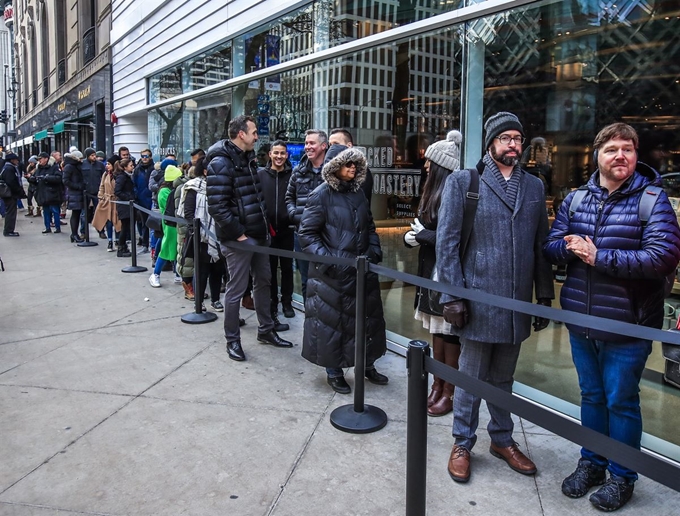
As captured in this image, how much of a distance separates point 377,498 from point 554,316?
4.57ft

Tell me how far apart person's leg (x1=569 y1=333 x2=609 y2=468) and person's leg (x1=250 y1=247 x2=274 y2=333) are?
124 inches

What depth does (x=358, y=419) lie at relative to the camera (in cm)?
411

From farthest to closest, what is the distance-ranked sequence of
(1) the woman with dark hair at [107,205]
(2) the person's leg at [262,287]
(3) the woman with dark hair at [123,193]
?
1. (1) the woman with dark hair at [107,205]
2. (3) the woman with dark hair at [123,193]
3. (2) the person's leg at [262,287]

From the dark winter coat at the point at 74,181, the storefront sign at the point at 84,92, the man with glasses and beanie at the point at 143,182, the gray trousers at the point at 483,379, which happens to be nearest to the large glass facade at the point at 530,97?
the gray trousers at the point at 483,379

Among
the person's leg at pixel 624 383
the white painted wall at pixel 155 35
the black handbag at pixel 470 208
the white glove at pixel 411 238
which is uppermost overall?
the white painted wall at pixel 155 35

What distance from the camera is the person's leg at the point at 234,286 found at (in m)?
5.46

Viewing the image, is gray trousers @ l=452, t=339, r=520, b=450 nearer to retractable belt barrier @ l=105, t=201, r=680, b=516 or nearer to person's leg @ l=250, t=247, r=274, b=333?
retractable belt barrier @ l=105, t=201, r=680, b=516

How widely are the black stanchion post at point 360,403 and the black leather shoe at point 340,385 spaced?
428 mm

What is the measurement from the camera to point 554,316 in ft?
8.80

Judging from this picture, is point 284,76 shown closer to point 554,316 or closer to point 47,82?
point 554,316

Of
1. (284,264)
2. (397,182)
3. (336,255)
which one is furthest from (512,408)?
(284,264)

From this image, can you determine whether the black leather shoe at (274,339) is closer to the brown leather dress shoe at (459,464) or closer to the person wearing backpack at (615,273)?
the brown leather dress shoe at (459,464)

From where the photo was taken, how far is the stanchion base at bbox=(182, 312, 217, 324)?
6.63 metres

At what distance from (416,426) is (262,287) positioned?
3452mm
